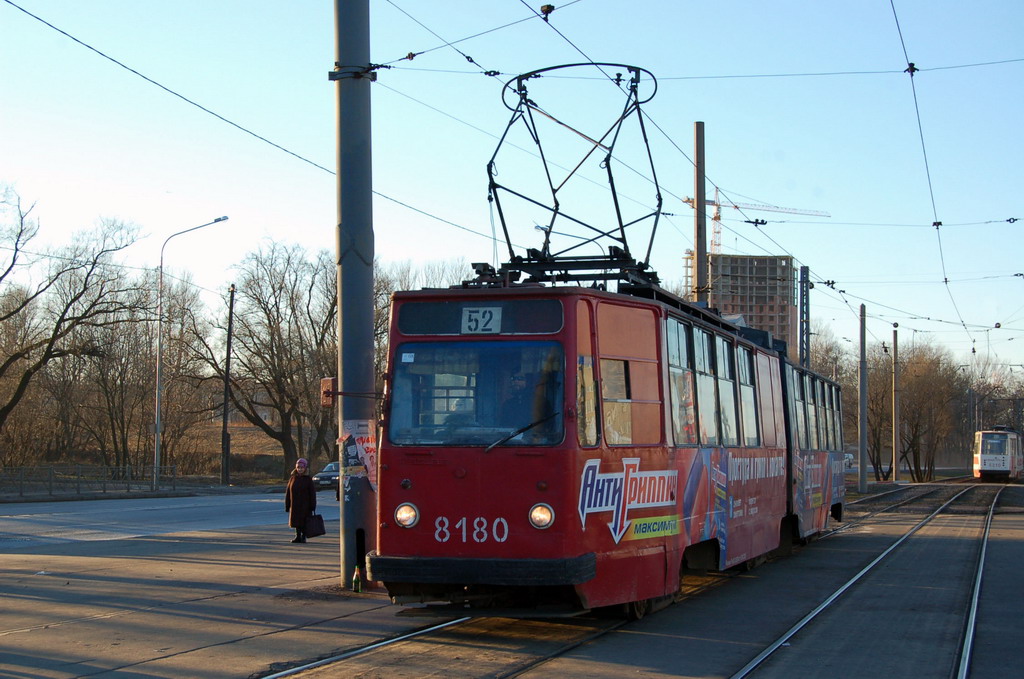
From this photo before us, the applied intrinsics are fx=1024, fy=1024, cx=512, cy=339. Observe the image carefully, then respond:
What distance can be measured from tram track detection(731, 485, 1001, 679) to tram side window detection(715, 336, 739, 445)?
213 centimetres

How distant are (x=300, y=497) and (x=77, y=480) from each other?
78.4 ft

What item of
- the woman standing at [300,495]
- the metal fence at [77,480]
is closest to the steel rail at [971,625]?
the woman standing at [300,495]

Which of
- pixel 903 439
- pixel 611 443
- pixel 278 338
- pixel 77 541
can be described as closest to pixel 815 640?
pixel 611 443

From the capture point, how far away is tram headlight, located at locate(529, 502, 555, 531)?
27.1 ft

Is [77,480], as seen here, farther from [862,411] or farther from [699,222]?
[862,411]

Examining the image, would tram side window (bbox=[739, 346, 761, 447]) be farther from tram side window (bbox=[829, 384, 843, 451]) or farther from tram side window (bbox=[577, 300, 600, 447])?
tram side window (bbox=[829, 384, 843, 451])

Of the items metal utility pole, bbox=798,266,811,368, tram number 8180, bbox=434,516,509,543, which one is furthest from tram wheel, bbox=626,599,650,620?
metal utility pole, bbox=798,266,811,368

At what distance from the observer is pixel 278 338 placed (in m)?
56.0

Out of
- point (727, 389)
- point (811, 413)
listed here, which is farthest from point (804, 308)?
point (727, 389)

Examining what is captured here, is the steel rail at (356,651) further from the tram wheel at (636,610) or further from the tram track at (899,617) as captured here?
the tram track at (899,617)

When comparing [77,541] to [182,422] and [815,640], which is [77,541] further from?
[182,422]

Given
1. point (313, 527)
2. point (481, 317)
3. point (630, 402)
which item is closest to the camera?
point (481, 317)

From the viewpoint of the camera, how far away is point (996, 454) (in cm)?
5941

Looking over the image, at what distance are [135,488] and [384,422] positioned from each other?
3537cm
